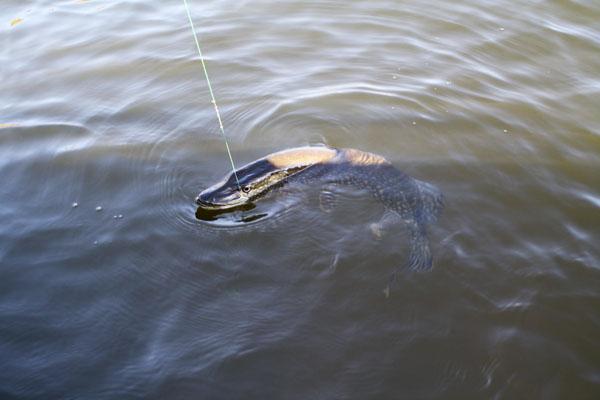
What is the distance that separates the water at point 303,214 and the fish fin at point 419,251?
8 cm

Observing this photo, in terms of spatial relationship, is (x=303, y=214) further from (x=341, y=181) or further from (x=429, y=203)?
(x=429, y=203)

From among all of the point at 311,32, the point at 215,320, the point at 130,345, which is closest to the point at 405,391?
the point at 215,320

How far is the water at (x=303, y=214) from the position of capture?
3723 mm

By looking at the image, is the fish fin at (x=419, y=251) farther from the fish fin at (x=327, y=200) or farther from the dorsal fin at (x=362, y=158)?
the dorsal fin at (x=362, y=158)

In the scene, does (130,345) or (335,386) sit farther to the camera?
(130,345)

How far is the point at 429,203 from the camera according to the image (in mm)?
4926

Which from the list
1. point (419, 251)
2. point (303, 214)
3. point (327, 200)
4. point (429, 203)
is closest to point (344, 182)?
point (327, 200)

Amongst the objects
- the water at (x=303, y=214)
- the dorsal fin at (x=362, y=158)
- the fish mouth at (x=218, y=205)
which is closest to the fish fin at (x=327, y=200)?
the water at (x=303, y=214)

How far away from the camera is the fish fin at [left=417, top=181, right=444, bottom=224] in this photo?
4777mm

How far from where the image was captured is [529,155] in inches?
214

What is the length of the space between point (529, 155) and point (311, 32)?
138 inches

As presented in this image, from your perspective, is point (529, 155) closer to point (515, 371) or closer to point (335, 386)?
point (515, 371)

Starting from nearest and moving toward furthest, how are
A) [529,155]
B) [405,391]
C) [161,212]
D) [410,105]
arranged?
1. [405,391]
2. [161,212]
3. [529,155]
4. [410,105]

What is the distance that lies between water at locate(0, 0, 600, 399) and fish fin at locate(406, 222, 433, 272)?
0.26ft
